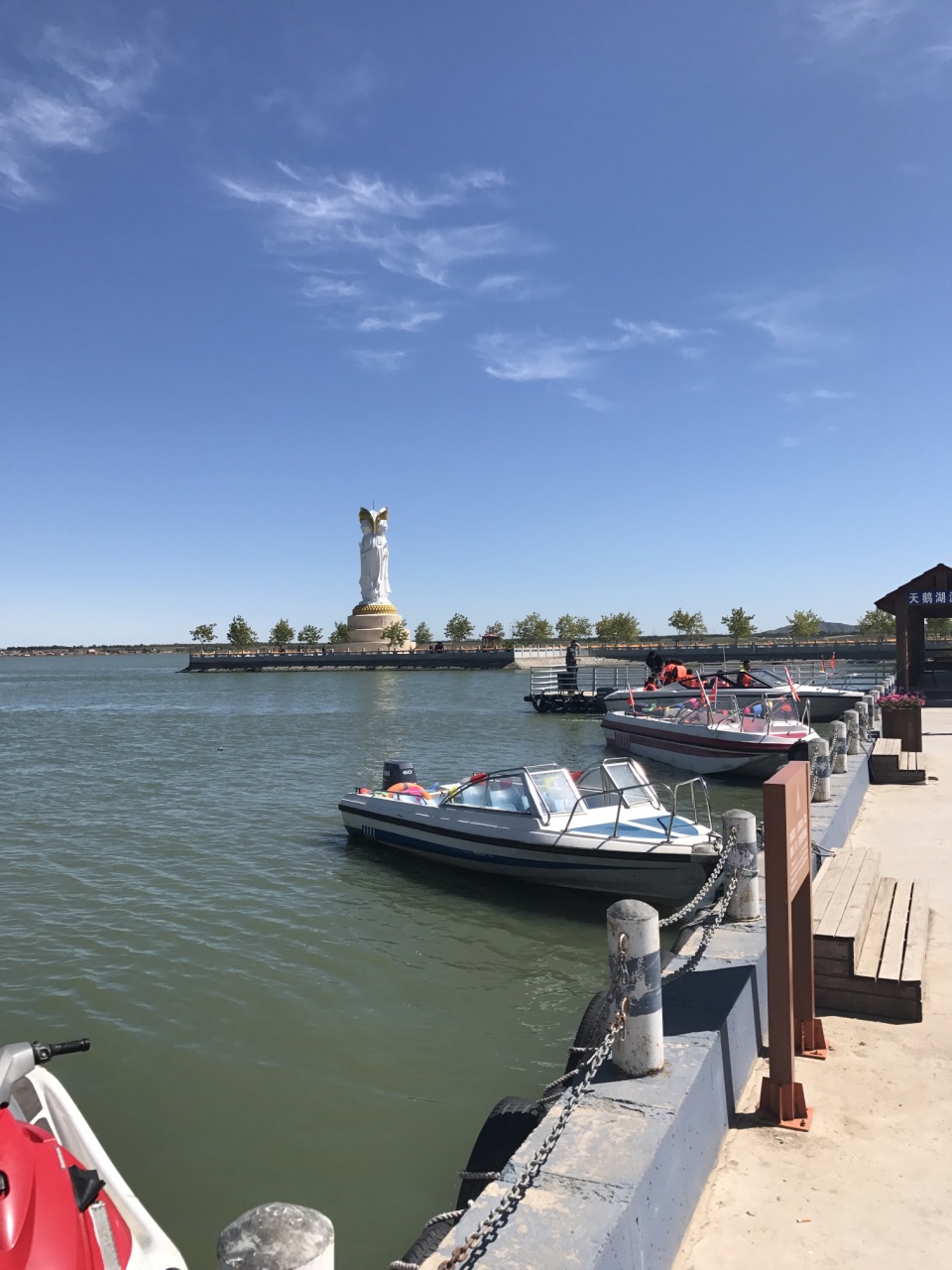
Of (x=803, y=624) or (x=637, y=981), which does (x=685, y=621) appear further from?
(x=637, y=981)

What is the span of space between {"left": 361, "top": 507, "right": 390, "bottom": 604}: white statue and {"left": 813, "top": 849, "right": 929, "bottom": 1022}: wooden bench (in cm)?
11093

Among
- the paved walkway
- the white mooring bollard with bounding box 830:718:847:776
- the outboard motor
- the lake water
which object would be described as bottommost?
the lake water

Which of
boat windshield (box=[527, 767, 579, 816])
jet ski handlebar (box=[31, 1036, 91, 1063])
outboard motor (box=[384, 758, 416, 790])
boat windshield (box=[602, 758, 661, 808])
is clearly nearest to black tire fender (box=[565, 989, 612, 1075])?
jet ski handlebar (box=[31, 1036, 91, 1063])

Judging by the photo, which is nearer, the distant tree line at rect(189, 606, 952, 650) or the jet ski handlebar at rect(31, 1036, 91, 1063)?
the jet ski handlebar at rect(31, 1036, 91, 1063)

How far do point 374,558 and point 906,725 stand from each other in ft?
334

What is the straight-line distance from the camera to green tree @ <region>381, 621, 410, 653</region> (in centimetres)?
11444

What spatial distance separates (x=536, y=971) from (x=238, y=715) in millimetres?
43627

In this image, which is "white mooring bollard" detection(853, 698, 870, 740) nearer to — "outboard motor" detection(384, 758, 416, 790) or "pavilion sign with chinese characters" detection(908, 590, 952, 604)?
"outboard motor" detection(384, 758, 416, 790)

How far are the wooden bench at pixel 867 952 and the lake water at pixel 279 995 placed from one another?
2815mm

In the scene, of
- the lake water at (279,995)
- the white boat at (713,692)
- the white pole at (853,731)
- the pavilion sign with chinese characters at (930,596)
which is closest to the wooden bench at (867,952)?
the lake water at (279,995)

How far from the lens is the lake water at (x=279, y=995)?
6.45 meters

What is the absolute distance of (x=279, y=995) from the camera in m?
9.55

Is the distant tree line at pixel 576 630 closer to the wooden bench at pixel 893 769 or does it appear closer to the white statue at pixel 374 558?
the white statue at pixel 374 558

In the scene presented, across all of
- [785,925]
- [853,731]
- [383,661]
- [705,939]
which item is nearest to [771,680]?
[853,731]
